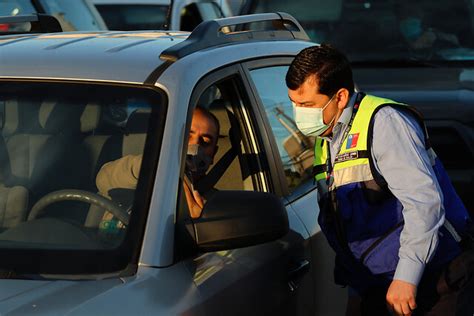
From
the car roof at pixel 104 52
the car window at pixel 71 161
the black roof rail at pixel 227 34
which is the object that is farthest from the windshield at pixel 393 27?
the car window at pixel 71 161

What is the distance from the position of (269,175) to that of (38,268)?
4.18 ft

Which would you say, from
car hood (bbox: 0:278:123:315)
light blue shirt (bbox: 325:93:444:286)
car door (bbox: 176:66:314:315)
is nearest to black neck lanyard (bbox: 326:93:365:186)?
light blue shirt (bbox: 325:93:444:286)

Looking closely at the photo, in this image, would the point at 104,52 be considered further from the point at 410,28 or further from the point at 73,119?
the point at 410,28

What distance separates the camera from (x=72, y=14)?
9.21 m

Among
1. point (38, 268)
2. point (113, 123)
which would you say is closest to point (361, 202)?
point (113, 123)

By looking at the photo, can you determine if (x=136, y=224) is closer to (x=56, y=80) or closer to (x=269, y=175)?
(x=56, y=80)

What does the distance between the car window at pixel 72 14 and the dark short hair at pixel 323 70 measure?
211 inches

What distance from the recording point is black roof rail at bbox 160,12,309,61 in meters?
3.74

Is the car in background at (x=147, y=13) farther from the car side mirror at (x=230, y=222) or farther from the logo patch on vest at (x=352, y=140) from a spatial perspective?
the car side mirror at (x=230, y=222)

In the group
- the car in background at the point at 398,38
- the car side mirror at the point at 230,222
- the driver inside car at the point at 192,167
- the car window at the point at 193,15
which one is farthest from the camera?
the car window at the point at 193,15

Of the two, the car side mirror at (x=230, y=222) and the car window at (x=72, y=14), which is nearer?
the car side mirror at (x=230, y=222)

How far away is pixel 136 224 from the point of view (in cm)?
321

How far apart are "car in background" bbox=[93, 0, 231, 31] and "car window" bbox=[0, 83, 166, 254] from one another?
35.2 ft

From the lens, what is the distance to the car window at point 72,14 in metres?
8.93
